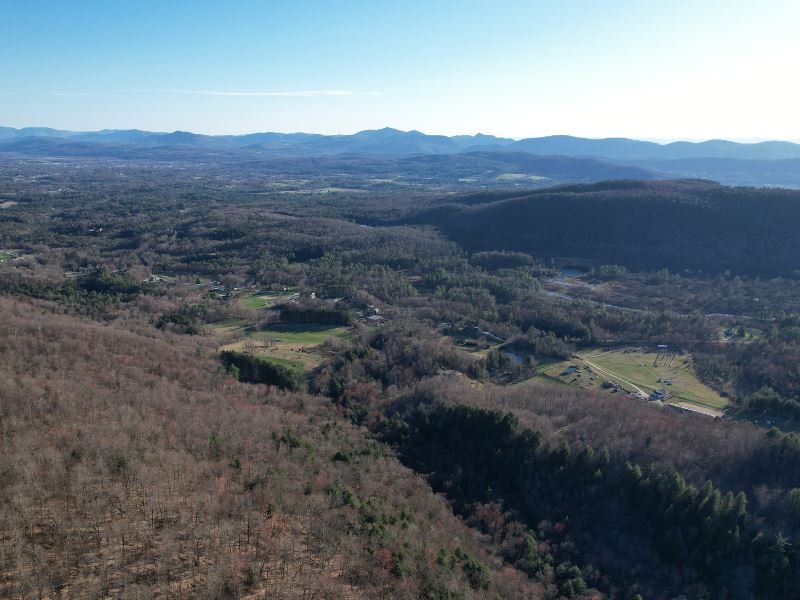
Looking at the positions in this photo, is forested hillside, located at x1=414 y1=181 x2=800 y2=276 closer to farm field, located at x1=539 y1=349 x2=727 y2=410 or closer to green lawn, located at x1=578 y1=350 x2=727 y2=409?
green lawn, located at x1=578 y1=350 x2=727 y2=409

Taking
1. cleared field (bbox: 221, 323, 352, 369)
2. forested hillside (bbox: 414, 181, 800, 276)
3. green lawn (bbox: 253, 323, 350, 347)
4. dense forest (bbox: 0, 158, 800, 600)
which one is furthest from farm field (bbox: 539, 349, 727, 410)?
forested hillside (bbox: 414, 181, 800, 276)

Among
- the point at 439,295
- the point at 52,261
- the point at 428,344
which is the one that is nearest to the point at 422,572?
the point at 428,344

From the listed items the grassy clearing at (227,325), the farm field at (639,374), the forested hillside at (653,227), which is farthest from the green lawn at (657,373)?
the forested hillside at (653,227)

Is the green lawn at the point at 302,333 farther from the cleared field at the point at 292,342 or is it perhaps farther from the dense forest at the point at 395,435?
the dense forest at the point at 395,435

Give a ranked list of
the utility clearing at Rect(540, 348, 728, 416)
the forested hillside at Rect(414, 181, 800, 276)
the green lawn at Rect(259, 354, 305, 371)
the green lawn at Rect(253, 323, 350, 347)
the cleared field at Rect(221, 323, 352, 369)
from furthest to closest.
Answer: the forested hillside at Rect(414, 181, 800, 276), the green lawn at Rect(253, 323, 350, 347), the cleared field at Rect(221, 323, 352, 369), the green lawn at Rect(259, 354, 305, 371), the utility clearing at Rect(540, 348, 728, 416)

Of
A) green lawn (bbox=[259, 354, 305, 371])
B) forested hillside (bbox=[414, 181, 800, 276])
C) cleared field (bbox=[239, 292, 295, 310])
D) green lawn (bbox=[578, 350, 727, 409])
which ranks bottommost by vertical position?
green lawn (bbox=[578, 350, 727, 409])

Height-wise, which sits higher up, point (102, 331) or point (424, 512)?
point (102, 331)

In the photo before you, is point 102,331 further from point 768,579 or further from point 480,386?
point 768,579
